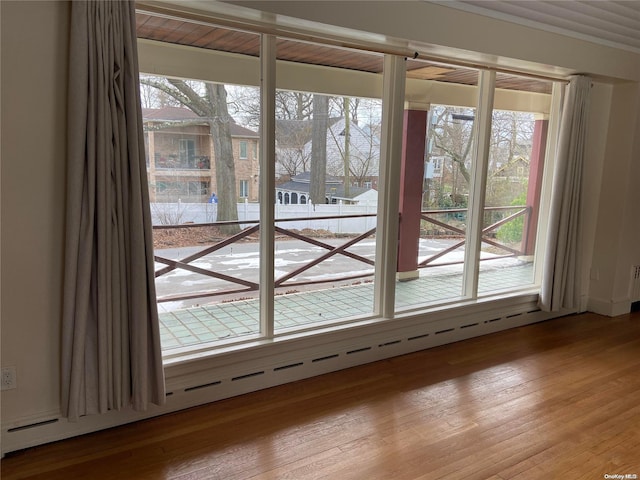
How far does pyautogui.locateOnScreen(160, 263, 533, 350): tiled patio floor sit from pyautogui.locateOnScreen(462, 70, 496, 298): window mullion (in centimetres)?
13

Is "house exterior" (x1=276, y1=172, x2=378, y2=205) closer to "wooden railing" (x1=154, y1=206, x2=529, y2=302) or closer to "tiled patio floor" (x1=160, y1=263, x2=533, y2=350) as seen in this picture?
"wooden railing" (x1=154, y1=206, x2=529, y2=302)

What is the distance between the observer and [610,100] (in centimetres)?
445

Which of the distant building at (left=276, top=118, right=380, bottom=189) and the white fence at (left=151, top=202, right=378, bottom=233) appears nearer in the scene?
the white fence at (left=151, top=202, right=378, bottom=233)

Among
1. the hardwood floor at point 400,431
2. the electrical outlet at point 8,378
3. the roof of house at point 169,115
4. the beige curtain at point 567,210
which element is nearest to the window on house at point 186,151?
the roof of house at point 169,115

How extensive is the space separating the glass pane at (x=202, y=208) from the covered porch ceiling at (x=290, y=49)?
23cm

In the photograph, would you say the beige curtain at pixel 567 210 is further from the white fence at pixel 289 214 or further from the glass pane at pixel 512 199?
the white fence at pixel 289 214

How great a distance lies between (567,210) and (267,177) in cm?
287

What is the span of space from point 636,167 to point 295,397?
3836 mm

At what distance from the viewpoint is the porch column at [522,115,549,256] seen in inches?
173

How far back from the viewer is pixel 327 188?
131 inches

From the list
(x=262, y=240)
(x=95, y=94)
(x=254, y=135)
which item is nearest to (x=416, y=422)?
(x=262, y=240)

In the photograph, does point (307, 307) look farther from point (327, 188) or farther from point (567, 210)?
point (567, 210)

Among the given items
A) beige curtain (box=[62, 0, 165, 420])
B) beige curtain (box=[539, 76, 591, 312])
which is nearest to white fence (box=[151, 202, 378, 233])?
beige curtain (box=[62, 0, 165, 420])

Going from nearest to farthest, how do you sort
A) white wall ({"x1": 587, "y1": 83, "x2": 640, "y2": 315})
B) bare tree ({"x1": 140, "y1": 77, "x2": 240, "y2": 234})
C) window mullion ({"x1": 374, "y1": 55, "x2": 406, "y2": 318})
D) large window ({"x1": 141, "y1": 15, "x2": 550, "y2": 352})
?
bare tree ({"x1": 140, "y1": 77, "x2": 240, "y2": 234}) < large window ({"x1": 141, "y1": 15, "x2": 550, "y2": 352}) < window mullion ({"x1": 374, "y1": 55, "x2": 406, "y2": 318}) < white wall ({"x1": 587, "y1": 83, "x2": 640, "y2": 315})
